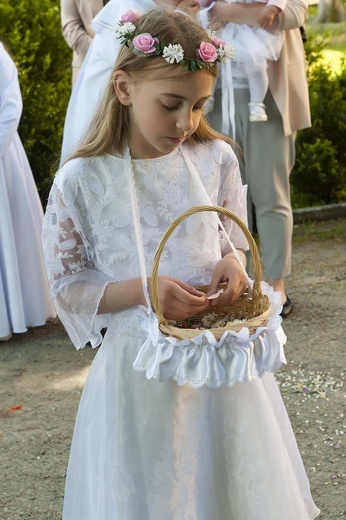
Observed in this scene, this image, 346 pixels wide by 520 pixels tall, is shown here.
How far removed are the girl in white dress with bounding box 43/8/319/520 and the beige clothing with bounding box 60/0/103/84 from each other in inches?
133

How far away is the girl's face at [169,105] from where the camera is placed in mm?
2514

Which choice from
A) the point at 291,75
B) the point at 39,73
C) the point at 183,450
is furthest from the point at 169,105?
the point at 39,73

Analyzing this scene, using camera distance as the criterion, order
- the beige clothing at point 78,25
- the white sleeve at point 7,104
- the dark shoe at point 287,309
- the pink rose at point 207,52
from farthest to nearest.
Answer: the beige clothing at point 78,25
the dark shoe at point 287,309
the white sleeve at point 7,104
the pink rose at point 207,52

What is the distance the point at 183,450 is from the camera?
2.65m

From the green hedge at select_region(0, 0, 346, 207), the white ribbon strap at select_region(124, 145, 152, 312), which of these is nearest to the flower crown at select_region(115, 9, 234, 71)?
the white ribbon strap at select_region(124, 145, 152, 312)

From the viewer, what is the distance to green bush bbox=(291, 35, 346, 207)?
7.98m

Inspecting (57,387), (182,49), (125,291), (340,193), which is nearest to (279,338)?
(125,291)

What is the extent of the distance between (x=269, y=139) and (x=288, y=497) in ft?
9.73

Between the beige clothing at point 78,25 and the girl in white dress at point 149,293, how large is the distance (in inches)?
133

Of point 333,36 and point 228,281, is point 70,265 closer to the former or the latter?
point 228,281

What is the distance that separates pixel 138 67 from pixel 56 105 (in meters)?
4.83

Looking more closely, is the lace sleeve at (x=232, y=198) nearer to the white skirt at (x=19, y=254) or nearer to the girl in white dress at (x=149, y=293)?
the girl in white dress at (x=149, y=293)

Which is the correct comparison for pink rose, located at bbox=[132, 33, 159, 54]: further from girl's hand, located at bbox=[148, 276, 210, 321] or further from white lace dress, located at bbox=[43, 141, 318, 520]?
girl's hand, located at bbox=[148, 276, 210, 321]

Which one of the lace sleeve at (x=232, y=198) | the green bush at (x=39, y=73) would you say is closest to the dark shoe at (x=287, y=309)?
the green bush at (x=39, y=73)
